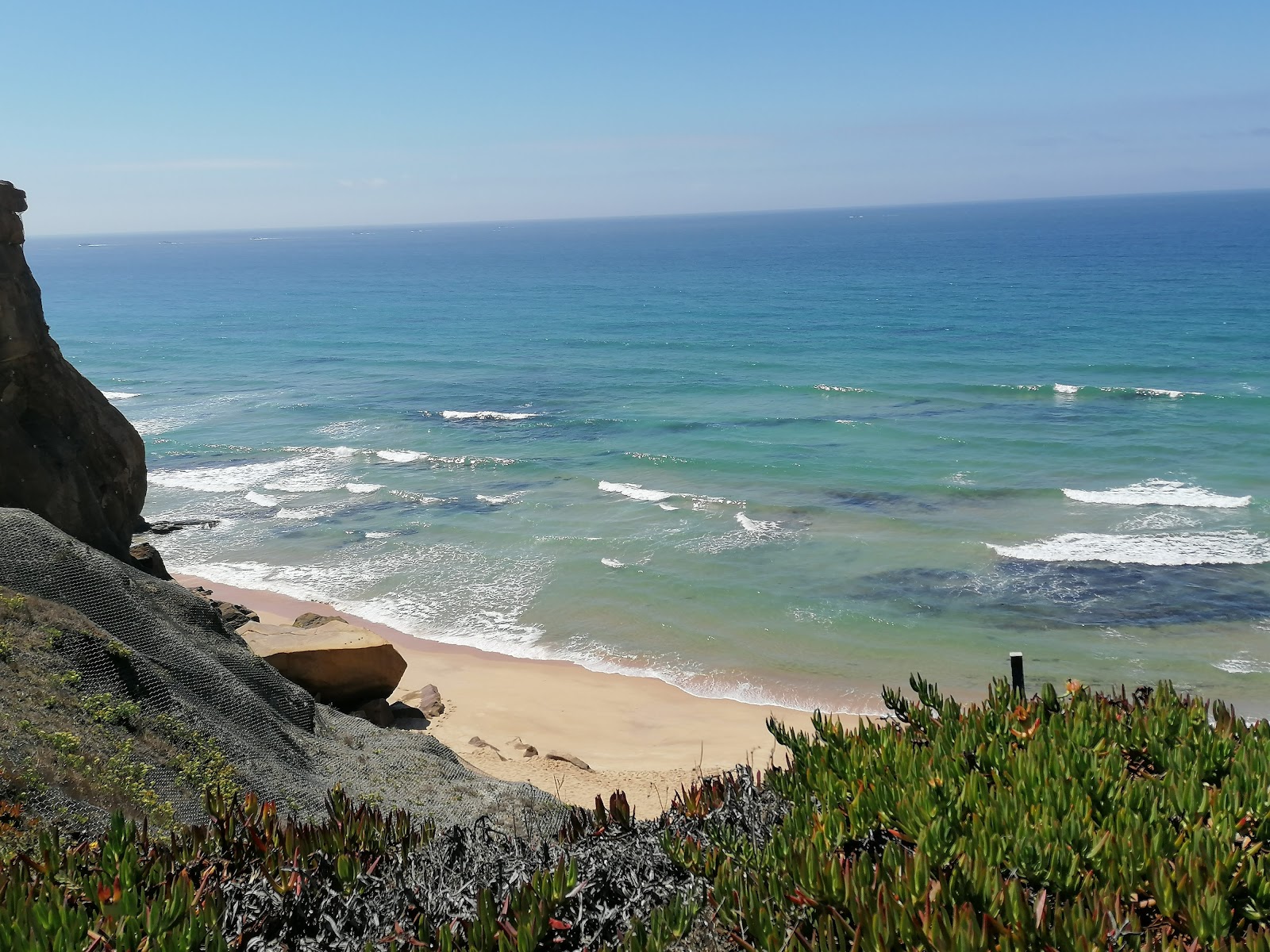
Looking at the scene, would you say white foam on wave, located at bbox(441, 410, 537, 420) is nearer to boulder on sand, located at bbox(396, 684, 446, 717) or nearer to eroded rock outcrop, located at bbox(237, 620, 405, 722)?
boulder on sand, located at bbox(396, 684, 446, 717)

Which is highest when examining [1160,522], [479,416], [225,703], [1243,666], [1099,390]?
[1099,390]

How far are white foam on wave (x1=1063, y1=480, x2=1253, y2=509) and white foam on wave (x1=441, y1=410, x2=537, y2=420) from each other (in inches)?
705

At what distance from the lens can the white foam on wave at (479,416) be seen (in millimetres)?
35816

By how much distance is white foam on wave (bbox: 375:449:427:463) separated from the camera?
30.8 m

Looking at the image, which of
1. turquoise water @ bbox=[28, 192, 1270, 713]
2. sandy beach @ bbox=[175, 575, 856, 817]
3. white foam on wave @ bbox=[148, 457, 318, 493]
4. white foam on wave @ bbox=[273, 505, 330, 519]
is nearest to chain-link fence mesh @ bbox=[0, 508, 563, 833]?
sandy beach @ bbox=[175, 575, 856, 817]

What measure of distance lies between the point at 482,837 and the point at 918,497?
21.2m

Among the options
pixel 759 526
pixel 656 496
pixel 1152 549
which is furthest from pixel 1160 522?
pixel 656 496

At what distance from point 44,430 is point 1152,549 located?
19504 millimetres

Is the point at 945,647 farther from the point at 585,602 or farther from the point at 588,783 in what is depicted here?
the point at 588,783

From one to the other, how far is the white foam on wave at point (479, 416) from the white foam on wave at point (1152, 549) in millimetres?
18275

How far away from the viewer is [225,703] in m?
8.69

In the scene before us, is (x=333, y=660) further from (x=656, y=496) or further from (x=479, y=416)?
(x=479, y=416)

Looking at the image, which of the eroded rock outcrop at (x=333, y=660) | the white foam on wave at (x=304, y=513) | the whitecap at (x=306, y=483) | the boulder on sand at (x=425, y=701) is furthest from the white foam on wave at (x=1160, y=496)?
the whitecap at (x=306, y=483)

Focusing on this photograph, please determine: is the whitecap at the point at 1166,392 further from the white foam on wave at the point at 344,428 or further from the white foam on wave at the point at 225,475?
the white foam on wave at the point at 225,475
